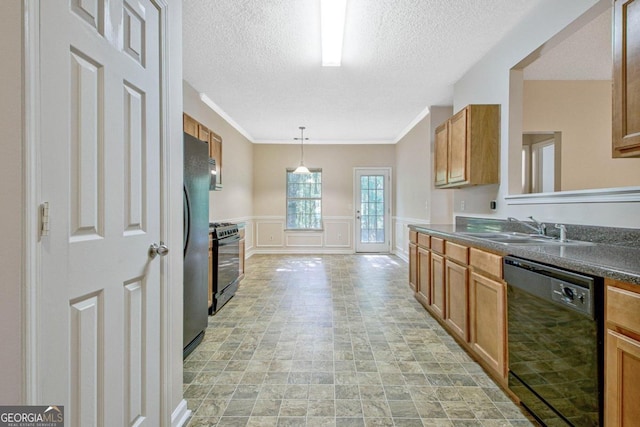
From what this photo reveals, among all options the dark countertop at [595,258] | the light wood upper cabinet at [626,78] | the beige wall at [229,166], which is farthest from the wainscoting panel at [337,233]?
the light wood upper cabinet at [626,78]

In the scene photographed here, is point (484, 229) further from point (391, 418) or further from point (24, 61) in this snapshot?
point (24, 61)

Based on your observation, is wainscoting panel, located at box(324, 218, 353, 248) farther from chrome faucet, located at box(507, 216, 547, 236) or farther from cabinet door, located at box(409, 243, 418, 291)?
chrome faucet, located at box(507, 216, 547, 236)

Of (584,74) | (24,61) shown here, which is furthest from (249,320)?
(584,74)

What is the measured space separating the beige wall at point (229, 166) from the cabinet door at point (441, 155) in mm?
3223

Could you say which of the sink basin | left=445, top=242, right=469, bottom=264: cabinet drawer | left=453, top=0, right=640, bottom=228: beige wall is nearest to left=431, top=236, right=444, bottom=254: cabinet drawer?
left=445, top=242, right=469, bottom=264: cabinet drawer

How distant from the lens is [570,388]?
4.19ft

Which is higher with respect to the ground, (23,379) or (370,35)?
(370,35)

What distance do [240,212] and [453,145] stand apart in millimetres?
4343

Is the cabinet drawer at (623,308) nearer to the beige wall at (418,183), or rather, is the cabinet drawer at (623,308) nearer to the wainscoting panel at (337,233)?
the beige wall at (418,183)

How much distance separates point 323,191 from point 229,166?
2.57 metres

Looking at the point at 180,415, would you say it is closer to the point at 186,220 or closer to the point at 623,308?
the point at 186,220

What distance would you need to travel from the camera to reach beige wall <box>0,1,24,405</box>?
74cm

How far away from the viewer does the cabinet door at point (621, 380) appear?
3.31 ft

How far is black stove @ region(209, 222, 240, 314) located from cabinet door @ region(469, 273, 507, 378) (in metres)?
2.42
